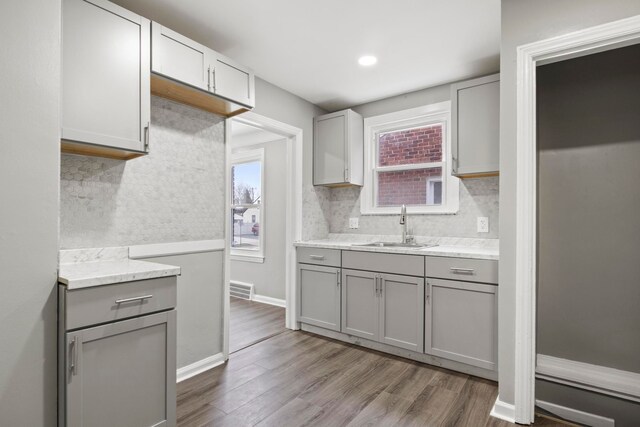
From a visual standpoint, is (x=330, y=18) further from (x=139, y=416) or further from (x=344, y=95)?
(x=139, y=416)

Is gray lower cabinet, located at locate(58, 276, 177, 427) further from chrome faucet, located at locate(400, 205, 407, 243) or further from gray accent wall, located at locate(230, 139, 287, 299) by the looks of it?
gray accent wall, located at locate(230, 139, 287, 299)

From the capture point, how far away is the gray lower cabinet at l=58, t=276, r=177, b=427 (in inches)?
56.7

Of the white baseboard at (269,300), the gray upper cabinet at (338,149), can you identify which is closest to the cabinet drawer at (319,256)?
the gray upper cabinet at (338,149)

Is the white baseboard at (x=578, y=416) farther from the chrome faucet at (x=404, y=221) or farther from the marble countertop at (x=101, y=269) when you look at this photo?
the marble countertop at (x=101, y=269)

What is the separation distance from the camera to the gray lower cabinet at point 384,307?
9.12ft

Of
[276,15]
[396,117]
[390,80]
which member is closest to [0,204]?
[276,15]

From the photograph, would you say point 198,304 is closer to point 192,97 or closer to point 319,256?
point 319,256

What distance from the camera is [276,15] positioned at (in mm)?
2229

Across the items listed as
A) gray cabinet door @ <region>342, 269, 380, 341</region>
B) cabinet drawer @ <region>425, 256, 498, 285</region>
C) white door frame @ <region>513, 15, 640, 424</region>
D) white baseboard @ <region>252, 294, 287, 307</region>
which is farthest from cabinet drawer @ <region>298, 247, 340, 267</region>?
white door frame @ <region>513, 15, 640, 424</region>

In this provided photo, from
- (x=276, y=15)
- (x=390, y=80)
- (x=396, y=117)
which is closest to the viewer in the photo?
(x=276, y=15)

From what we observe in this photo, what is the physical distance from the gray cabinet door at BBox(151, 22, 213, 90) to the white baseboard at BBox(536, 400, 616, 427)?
309 centimetres

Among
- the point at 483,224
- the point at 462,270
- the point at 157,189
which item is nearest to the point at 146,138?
the point at 157,189

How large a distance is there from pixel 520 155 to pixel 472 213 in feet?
4.08

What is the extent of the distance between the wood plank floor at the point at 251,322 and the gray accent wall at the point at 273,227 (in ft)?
0.93
